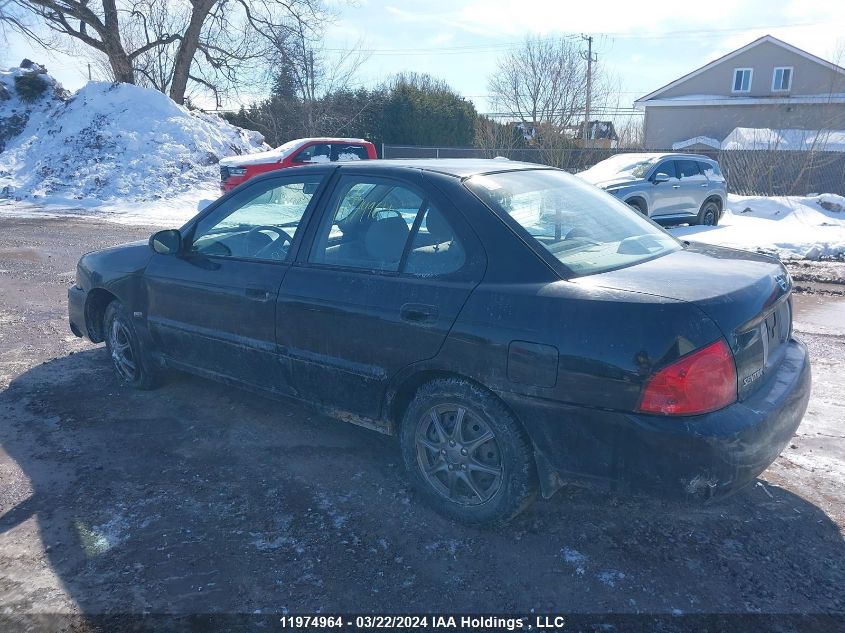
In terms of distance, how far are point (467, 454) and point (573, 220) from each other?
1353 mm

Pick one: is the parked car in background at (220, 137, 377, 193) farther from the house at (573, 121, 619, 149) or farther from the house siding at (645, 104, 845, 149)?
the house siding at (645, 104, 845, 149)

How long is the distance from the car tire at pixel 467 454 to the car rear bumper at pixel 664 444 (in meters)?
0.10

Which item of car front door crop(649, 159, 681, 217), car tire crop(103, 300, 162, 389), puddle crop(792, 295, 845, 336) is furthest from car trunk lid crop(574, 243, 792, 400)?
car front door crop(649, 159, 681, 217)

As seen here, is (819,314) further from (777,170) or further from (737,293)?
(777,170)

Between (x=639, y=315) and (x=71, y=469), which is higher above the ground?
(x=639, y=315)

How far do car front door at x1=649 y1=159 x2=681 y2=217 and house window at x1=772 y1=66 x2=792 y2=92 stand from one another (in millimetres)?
32262

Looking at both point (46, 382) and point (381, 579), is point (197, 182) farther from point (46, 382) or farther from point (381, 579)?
point (381, 579)

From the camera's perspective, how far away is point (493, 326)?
294cm

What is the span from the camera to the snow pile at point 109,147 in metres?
20.0

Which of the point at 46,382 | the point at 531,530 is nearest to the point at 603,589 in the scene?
the point at 531,530

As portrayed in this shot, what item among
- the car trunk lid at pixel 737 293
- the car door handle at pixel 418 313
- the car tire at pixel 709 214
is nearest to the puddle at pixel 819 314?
the car trunk lid at pixel 737 293

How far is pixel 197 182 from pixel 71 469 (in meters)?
18.6

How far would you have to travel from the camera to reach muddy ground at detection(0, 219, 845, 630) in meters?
2.73

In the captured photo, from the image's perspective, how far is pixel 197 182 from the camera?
21031mm
